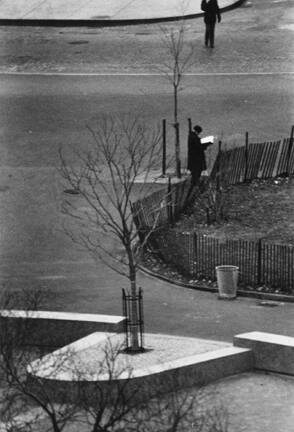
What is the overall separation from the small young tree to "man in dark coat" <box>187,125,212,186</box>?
0.92 metres

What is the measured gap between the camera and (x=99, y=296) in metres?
35.8

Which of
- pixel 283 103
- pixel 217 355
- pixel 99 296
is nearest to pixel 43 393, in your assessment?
pixel 217 355

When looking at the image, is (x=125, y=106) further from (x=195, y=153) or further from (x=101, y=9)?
(x=101, y=9)

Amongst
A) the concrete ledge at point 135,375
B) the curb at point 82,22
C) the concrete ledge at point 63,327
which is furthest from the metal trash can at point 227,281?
the curb at point 82,22

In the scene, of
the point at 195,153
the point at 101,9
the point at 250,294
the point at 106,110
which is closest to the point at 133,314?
the point at 250,294

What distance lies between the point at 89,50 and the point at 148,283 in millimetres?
19100

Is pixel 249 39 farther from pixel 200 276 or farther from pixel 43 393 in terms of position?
pixel 43 393

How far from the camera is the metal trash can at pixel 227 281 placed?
35.5 metres

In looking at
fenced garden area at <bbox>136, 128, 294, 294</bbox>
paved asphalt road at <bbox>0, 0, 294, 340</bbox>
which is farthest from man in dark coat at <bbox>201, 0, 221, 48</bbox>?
fenced garden area at <bbox>136, 128, 294, 294</bbox>

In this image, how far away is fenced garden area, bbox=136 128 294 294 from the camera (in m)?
36.7

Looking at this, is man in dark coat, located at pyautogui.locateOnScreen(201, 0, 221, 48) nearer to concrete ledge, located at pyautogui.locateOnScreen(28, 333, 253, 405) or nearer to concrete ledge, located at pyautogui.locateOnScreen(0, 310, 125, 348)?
concrete ledge, located at pyautogui.locateOnScreen(0, 310, 125, 348)

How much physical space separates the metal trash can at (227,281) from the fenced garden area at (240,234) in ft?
2.24

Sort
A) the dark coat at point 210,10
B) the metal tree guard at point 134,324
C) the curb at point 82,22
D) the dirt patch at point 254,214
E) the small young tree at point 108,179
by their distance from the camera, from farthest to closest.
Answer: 1. the curb at point 82,22
2. the dark coat at point 210,10
3. the dirt patch at point 254,214
4. the small young tree at point 108,179
5. the metal tree guard at point 134,324

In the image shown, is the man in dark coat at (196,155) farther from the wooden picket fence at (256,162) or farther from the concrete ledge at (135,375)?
the concrete ledge at (135,375)
